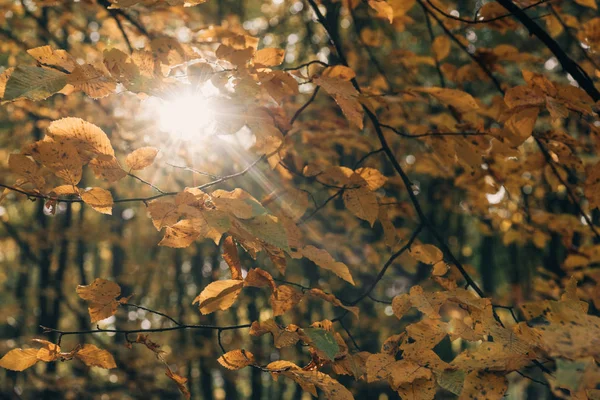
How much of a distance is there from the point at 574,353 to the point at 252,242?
63cm

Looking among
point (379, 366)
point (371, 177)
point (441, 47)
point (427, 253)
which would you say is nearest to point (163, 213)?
point (379, 366)

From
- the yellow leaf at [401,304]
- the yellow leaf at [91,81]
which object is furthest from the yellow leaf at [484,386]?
the yellow leaf at [91,81]

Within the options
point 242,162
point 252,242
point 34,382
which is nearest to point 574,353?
point 252,242

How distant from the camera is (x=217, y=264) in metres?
7.57

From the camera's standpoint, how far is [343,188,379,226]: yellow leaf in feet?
4.85

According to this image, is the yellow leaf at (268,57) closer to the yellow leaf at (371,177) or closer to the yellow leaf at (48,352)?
the yellow leaf at (371,177)

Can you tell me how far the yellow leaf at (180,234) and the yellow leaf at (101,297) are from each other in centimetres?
21

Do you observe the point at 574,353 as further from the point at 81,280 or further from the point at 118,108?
the point at 81,280

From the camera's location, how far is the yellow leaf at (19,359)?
120 centimetres

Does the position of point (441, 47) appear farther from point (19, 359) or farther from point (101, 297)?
point (19, 359)

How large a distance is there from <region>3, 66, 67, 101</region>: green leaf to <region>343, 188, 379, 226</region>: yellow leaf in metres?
0.80

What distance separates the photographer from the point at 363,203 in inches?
58.7

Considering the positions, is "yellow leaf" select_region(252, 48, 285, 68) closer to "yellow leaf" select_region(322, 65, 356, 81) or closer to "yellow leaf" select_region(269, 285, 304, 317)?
"yellow leaf" select_region(322, 65, 356, 81)

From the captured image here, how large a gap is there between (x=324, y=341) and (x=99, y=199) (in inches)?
23.2
